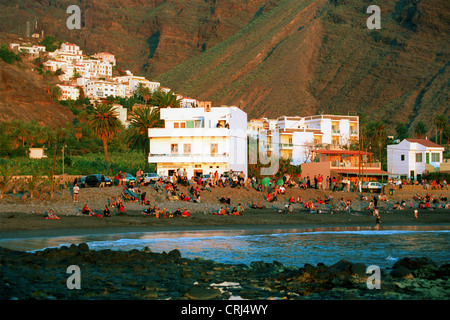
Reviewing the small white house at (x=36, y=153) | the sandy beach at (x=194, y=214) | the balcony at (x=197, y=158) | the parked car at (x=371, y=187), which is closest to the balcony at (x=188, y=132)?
the balcony at (x=197, y=158)

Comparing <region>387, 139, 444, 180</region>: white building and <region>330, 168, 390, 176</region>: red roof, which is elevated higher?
<region>387, 139, 444, 180</region>: white building

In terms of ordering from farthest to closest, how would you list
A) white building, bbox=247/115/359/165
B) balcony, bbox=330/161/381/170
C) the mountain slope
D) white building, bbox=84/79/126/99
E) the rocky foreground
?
white building, bbox=84/79/126/99
the mountain slope
white building, bbox=247/115/359/165
balcony, bbox=330/161/381/170
the rocky foreground

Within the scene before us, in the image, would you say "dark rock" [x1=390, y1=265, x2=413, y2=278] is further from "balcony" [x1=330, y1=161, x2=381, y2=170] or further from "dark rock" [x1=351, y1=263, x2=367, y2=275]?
"balcony" [x1=330, y1=161, x2=381, y2=170]

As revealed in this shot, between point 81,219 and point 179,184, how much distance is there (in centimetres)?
1334

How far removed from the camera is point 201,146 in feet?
169

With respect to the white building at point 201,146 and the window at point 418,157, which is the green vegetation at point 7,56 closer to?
the white building at point 201,146

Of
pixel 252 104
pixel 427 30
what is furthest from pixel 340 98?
pixel 427 30

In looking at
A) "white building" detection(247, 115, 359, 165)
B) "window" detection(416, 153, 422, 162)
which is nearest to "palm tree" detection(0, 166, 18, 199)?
"white building" detection(247, 115, 359, 165)

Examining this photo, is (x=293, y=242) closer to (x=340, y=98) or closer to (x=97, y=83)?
(x=340, y=98)

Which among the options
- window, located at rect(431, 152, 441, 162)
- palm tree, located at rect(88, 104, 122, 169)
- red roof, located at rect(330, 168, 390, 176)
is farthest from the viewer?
window, located at rect(431, 152, 441, 162)

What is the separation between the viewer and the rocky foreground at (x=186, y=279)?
15.5m

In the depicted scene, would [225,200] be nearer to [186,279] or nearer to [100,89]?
[186,279]

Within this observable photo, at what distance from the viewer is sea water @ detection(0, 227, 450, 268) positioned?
933 inches

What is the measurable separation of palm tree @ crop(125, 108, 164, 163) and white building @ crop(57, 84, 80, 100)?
386ft
